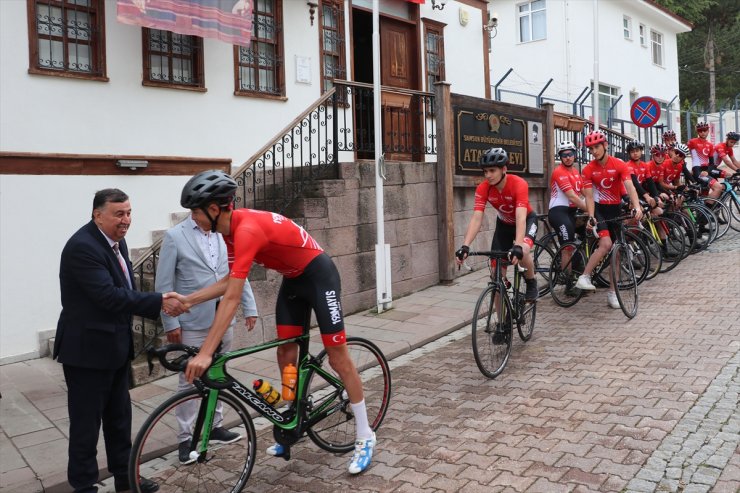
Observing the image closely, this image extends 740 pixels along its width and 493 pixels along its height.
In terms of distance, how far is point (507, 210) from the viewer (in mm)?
6746

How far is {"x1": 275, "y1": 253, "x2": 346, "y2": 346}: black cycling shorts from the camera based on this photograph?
13.6 ft

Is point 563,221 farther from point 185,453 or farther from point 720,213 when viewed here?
point 185,453

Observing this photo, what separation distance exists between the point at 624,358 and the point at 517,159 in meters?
6.41

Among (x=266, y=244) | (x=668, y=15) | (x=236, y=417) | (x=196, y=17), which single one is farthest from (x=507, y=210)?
(x=668, y=15)

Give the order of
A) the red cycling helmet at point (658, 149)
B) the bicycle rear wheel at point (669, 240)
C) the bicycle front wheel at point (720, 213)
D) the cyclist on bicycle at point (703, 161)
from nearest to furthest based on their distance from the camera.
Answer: the bicycle rear wheel at point (669, 240)
the red cycling helmet at point (658, 149)
the bicycle front wheel at point (720, 213)
the cyclist on bicycle at point (703, 161)

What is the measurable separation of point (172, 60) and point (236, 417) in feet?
21.4

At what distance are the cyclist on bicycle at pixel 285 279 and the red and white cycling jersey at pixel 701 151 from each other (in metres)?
10.8

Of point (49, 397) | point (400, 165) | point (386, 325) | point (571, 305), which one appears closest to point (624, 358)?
point (571, 305)

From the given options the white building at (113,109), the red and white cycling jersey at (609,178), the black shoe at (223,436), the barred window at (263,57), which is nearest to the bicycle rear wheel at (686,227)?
the red and white cycling jersey at (609,178)

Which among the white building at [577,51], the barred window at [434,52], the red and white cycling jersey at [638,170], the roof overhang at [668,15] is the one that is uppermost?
the roof overhang at [668,15]

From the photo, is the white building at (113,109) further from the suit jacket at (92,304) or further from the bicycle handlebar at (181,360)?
the bicycle handlebar at (181,360)

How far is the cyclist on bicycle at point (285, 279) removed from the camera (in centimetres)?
365

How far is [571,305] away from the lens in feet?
28.3

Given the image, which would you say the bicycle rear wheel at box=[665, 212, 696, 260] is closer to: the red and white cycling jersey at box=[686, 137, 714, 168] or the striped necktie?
the red and white cycling jersey at box=[686, 137, 714, 168]
